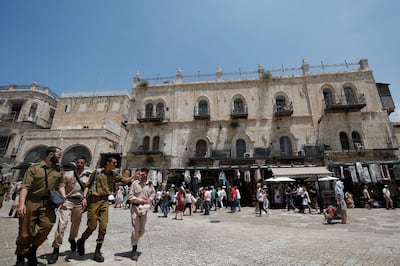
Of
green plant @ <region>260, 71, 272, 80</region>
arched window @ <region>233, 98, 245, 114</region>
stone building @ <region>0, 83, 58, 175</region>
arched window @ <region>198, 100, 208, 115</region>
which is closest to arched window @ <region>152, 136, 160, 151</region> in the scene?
arched window @ <region>198, 100, 208, 115</region>

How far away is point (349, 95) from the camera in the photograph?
755 inches

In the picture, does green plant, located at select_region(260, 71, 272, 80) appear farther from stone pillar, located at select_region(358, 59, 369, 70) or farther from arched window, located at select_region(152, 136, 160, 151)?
arched window, located at select_region(152, 136, 160, 151)

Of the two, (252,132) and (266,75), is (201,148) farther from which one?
(266,75)

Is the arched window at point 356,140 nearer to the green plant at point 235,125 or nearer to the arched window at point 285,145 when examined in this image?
the arched window at point 285,145

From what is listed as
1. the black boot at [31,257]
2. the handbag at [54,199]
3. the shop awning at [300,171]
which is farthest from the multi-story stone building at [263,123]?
the black boot at [31,257]

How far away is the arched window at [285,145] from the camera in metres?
18.3

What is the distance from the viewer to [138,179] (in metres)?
4.27

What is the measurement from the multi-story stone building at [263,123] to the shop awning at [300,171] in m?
0.48

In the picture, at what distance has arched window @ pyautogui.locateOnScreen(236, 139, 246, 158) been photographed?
18.7 m

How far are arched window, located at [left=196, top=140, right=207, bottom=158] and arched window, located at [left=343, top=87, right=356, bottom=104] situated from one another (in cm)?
1397

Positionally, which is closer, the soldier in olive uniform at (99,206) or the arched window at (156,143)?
the soldier in olive uniform at (99,206)

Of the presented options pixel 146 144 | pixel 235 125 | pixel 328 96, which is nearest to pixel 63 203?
pixel 146 144

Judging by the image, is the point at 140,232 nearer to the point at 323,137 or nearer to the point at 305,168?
the point at 305,168

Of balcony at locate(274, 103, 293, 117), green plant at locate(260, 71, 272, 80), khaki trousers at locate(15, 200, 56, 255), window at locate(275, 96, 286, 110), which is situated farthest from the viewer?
green plant at locate(260, 71, 272, 80)
